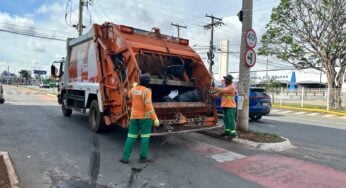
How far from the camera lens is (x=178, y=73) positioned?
30.4 ft

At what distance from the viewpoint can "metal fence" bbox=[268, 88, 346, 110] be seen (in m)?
26.5

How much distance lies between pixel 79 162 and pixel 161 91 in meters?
3.28

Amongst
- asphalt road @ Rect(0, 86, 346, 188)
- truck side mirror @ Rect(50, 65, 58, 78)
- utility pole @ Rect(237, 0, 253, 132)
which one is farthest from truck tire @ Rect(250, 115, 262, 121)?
truck side mirror @ Rect(50, 65, 58, 78)

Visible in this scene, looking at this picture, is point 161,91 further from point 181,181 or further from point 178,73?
point 181,181

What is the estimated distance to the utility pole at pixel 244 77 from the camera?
9352 mm

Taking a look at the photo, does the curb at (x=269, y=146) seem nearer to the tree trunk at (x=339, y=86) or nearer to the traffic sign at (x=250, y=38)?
the traffic sign at (x=250, y=38)

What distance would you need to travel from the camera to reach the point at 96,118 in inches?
367

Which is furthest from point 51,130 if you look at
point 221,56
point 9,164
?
point 221,56

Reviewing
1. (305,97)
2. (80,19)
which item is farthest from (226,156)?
(80,19)

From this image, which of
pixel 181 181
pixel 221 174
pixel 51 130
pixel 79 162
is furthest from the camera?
pixel 51 130

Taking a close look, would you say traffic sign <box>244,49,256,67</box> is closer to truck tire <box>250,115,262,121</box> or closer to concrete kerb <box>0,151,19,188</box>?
truck tire <box>250,115,262,121</box>

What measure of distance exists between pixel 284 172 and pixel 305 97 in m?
24.4

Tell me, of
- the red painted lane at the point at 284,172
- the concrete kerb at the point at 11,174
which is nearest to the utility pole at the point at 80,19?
the concrete kerb at the point at 11,174

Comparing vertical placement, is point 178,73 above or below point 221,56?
below
